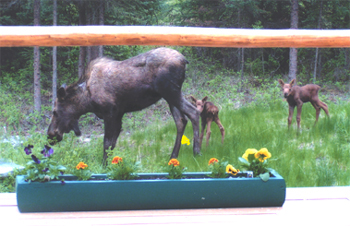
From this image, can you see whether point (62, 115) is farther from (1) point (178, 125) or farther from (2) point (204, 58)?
(2) point (204, 58)

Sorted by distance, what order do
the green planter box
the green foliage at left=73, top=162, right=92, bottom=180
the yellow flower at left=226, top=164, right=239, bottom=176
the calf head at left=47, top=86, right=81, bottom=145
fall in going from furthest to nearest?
the calf head at left=47, top=86, right=81, bottom=145, the yellow flower at left=226, top=164, right=239, bottom=176, the green foliage at left=73, top=162, right=92, bottom=180, the green planter box

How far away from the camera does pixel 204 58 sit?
11156mm

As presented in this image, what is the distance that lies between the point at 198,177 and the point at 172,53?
6.11 feet

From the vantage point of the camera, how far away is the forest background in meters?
8.94

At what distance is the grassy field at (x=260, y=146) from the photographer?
4430mm

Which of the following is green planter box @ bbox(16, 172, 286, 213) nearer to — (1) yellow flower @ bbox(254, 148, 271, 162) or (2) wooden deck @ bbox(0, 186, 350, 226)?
(2) wooden deck @ bbox(0, 186, 350, 226)

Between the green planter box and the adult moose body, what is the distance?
1684 mm

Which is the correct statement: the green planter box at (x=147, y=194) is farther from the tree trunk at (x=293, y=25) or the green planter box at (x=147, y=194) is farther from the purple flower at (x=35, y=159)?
the tree trunk at (x=293, y=25)

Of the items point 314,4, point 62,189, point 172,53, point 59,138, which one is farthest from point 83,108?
point 314,4

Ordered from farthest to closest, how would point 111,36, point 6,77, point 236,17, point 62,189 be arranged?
point 236,17
point 6,77
point 111,36
point 62,189

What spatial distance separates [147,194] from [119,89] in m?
1.93

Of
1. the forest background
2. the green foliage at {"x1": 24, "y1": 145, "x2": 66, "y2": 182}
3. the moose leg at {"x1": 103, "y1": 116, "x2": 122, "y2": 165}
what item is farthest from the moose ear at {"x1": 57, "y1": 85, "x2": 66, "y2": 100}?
the forest background

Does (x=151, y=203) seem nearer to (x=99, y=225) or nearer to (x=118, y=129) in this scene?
(x=99, y=225)

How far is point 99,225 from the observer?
246 centimetres
